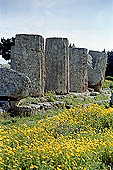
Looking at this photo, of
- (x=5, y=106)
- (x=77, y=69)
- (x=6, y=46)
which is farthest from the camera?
(x=6, y=46)

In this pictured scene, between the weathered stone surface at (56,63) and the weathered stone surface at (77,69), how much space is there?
2.52m

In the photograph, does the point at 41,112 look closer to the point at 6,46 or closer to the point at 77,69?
the point at 77,69

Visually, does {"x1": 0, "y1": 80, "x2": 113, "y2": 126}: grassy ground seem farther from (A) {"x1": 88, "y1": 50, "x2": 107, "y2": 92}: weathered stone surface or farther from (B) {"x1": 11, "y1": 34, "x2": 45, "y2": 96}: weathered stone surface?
(A) {"x1": 88, "y1": 50, "x2": 107, "y2": 92}: weathered stone surface

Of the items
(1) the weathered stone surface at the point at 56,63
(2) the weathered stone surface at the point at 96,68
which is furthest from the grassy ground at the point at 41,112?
(2) the weathered stone surface at the point at 96,68

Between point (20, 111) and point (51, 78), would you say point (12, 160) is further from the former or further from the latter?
point (51, 78)

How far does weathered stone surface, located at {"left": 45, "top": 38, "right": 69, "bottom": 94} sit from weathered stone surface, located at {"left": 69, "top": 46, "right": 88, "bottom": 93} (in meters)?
2.52

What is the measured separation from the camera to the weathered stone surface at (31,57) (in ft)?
40.5

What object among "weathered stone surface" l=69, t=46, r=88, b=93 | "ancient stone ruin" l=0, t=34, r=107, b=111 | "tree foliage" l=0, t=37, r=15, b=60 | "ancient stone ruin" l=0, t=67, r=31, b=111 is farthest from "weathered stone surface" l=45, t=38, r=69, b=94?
"tree foliage" l=0, t=37, r=15, b=60

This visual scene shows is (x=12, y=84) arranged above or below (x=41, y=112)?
above

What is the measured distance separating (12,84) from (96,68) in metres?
11.4

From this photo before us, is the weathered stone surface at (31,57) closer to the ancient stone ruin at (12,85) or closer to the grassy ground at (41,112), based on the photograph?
the grassy ground at (41,112)

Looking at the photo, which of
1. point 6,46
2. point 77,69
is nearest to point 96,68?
point 77,69

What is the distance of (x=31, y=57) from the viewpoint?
492 inches

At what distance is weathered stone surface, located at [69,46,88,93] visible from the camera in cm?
1712
